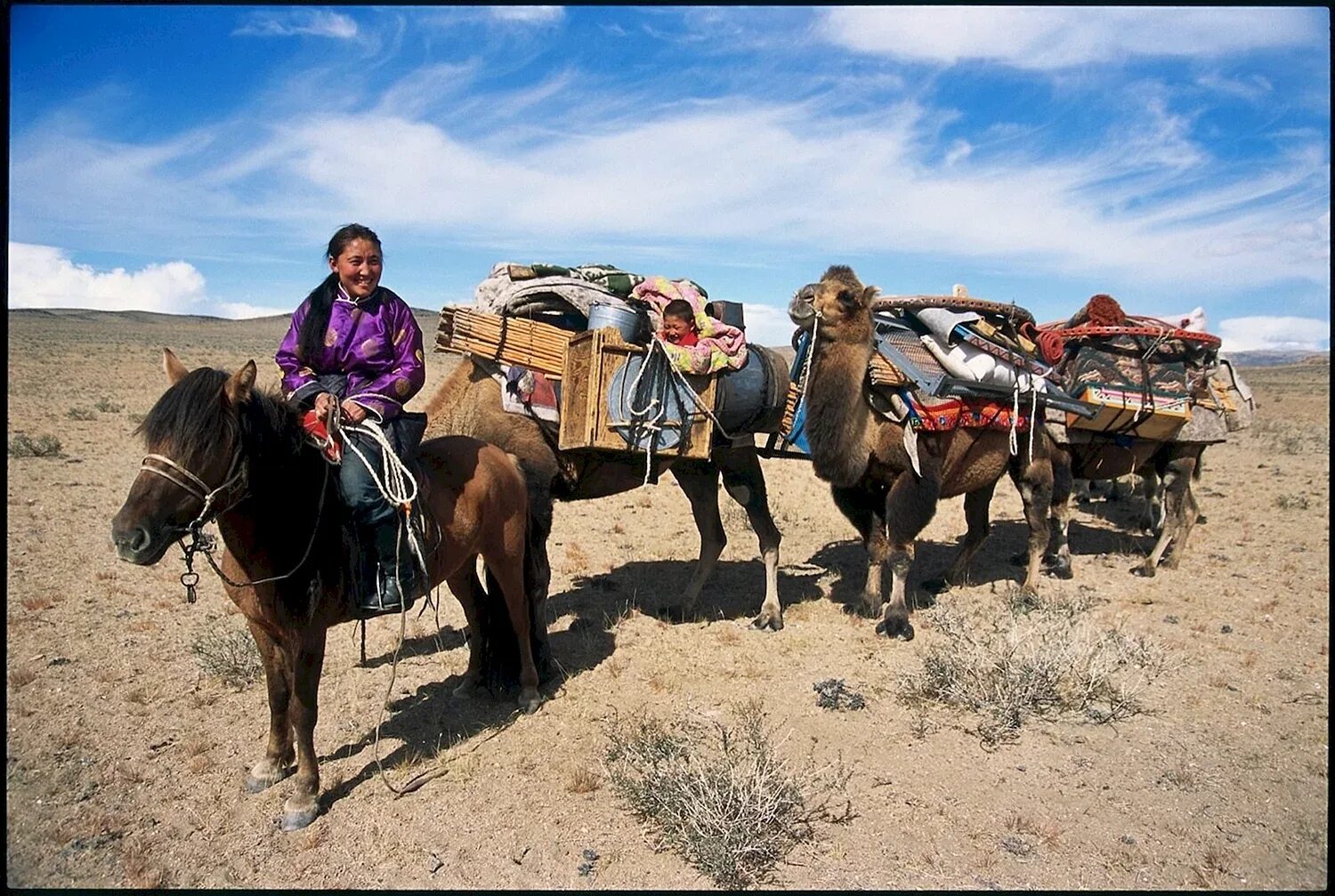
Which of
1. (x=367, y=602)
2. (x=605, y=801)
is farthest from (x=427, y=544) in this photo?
(x=605, y=801)

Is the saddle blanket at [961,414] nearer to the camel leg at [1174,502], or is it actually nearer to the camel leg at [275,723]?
the camel leg at [1174,502]

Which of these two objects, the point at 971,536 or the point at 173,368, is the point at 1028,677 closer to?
the point at 971,536

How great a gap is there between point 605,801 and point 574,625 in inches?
106

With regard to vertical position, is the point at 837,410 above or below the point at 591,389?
below

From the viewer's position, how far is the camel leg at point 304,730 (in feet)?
13.4

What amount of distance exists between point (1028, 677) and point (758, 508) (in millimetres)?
2695

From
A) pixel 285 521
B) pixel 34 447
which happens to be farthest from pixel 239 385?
pixel 34 447

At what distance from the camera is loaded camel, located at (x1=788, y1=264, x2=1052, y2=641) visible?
6.60 meters

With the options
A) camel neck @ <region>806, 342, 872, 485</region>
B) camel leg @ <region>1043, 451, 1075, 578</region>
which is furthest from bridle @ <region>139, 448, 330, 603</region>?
camel leg @ <region>1043, 451, 1075, 578</region>

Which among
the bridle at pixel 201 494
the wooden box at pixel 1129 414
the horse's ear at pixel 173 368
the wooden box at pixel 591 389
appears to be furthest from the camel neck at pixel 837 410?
the horse's ear at pixel 173 368

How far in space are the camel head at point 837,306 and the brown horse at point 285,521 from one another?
2.76 meters

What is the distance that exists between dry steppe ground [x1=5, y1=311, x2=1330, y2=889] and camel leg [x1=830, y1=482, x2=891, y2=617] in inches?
11.6

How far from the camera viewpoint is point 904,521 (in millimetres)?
6867

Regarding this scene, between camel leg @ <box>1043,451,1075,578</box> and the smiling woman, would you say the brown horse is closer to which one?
the smiling woman
